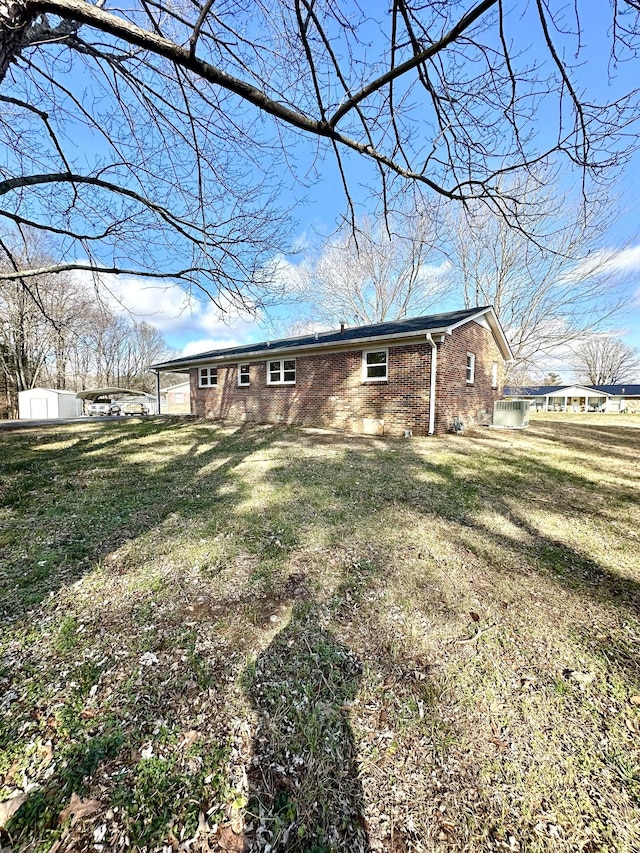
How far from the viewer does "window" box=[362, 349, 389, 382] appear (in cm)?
1023

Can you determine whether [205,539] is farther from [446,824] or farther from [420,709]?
[446,824]

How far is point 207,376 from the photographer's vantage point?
15891 mm

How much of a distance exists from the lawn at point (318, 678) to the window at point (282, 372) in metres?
8.78

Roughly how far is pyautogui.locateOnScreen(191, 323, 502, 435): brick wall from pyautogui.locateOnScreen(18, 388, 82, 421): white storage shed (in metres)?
14.1

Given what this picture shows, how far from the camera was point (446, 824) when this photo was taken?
4.23 feet

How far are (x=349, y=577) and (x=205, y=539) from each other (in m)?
1.55

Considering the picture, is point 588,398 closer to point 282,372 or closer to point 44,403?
point 282,372

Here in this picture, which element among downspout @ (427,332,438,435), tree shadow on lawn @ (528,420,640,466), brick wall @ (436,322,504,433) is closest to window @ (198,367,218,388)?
downspout @ (427,332,438,435)

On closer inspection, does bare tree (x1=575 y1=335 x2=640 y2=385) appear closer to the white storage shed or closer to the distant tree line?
the distant tree line

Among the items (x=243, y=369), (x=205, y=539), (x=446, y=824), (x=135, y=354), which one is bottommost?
(x=446, y=824)

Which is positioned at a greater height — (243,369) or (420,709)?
(243,369)

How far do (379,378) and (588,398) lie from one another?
49.4 m

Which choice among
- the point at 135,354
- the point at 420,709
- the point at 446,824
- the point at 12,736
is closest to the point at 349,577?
the point at 420,709

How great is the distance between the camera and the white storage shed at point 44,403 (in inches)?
845
